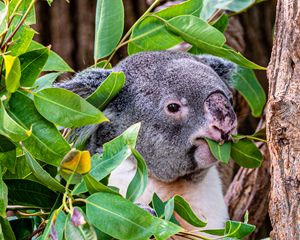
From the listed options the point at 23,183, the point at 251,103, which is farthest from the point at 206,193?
the point at 23,183

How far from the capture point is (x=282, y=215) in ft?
6.12

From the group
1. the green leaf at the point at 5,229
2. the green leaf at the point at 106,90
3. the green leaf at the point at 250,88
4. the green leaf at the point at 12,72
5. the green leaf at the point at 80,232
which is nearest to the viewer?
the green leaf at the point at 80,232

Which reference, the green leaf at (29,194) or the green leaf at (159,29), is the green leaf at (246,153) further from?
the green leaf at (29,194)

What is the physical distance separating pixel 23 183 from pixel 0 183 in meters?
0.24

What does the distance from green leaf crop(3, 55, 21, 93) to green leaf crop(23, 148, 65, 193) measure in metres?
0.15

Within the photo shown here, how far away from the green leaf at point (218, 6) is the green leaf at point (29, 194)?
999 millimetres

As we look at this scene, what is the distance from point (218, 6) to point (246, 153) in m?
0.57

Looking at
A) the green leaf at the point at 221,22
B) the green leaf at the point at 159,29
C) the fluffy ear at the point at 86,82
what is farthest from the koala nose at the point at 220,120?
the green leaf at the point at 221,22

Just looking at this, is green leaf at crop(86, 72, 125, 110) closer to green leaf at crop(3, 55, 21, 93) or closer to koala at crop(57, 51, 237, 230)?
koala at crop(57, 51, 237, 230)

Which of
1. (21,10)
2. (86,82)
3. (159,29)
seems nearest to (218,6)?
(159,29)

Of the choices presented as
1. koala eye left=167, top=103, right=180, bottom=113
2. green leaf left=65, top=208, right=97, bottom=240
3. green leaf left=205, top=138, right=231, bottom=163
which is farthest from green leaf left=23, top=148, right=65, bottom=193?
koala eye left=167, top=103, right=180, bottom=113

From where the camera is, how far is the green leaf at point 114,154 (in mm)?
1876

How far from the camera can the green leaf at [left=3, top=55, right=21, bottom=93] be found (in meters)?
1.83

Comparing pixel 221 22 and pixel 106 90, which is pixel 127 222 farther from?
pixel 221 22
